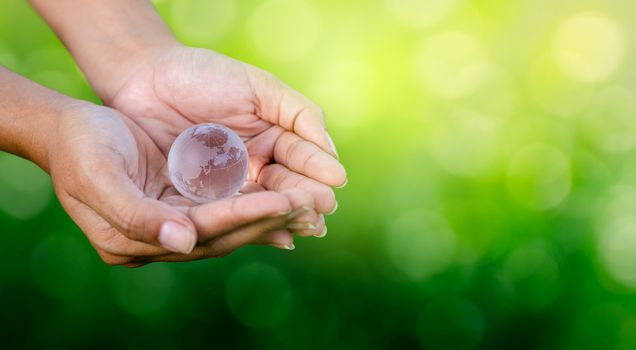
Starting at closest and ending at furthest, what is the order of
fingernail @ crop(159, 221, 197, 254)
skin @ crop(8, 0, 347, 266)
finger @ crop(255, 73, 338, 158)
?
fingernail @ crop(159, 221, 197, 254) < skin @ crop(8, 0, 347, 266) < finger @ crop(255, 73, 338, 158)

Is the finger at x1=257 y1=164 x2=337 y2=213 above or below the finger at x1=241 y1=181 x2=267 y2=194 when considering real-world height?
above

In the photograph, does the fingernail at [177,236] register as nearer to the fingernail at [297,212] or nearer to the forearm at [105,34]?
the fingernail at [297,212]

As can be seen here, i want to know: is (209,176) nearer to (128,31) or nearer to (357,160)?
(128,31)

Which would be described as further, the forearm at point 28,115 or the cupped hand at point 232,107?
the cupped hand at point 232,107

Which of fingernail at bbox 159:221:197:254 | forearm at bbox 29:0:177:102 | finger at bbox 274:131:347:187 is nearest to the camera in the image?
fingernail at bbox 159:221:197:254

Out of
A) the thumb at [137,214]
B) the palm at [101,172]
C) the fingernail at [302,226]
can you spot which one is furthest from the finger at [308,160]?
the thumb at [137,214]

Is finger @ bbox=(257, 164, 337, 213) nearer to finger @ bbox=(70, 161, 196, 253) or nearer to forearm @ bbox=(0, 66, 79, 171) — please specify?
finger @ bbox=(70, 161, 196, 253)

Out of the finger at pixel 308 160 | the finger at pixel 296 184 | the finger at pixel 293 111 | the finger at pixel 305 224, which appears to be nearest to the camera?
the finger at pixel 305 224

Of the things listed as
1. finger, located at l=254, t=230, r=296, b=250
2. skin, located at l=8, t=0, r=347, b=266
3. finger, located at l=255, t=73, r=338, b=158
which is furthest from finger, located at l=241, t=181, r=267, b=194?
finger, located at l=254, t=230, r=296, b=250
